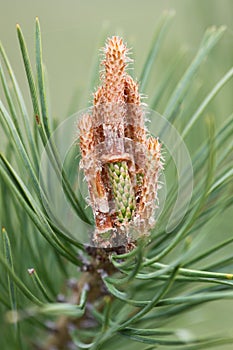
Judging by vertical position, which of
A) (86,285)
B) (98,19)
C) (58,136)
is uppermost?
(98,19)

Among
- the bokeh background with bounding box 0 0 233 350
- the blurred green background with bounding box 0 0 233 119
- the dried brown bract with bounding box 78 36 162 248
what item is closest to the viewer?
the dried brown bract with bounding box 78 36 162 248

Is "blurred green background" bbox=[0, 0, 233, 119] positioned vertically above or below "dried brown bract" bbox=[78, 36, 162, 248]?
above

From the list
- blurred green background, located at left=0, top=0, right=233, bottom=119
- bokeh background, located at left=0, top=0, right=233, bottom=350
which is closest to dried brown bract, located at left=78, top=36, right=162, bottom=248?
bokeh background, located at left=0, top=0, right=233, bottom=350

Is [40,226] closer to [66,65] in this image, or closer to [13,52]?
[66,65]

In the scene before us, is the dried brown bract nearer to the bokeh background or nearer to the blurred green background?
the bokeh background

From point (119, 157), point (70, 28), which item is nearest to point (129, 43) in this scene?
point (119, 157)

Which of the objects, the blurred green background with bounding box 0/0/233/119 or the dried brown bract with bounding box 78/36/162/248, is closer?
the dried brown bract with bounding box 78/36/162/248

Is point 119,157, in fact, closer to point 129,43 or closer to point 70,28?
point 129,43

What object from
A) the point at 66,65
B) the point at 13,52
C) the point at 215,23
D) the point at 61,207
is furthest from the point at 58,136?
the point at 13,52
